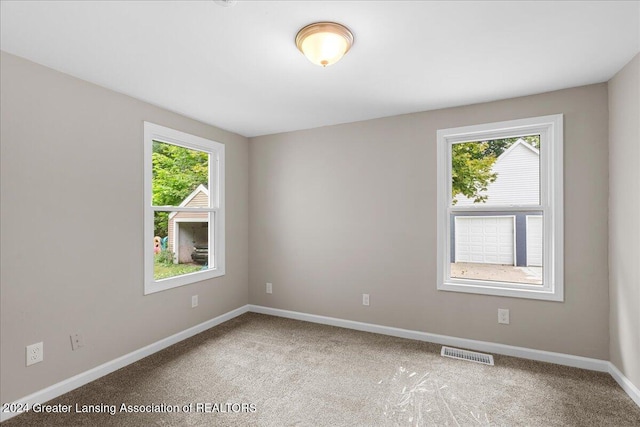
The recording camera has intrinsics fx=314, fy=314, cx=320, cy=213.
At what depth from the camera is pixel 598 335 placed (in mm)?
2568

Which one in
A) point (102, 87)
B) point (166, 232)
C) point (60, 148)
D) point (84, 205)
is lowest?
point (166, 232)

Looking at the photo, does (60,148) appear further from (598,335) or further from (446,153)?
(598,335)

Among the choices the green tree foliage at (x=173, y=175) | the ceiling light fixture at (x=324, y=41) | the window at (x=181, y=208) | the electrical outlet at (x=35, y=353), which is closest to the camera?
the ceiling light fixture at (x=324, y=41)

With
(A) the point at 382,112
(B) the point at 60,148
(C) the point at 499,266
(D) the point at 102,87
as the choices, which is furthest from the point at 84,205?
(C) the point at 499,266

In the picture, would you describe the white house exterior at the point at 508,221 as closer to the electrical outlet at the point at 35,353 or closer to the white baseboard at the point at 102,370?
the white baseboard at the point at 102,370

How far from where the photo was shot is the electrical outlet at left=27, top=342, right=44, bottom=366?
211 cm

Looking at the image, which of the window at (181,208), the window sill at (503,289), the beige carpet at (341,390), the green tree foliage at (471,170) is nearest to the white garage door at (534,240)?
the window sill at (503,289)

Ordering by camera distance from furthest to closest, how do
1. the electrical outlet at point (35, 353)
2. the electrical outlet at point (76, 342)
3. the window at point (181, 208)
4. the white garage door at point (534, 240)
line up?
the window at point (181, 208) < the white garage door at point (534, 240) < the electrical outlet at point (76, 342) < the electrical outlet at point (35, 353)

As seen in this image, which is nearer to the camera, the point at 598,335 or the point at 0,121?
the point at 0,121

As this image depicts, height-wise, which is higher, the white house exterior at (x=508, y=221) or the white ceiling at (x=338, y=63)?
the white ceiling at (x=338, y=63)

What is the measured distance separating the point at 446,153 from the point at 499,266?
1210 mm

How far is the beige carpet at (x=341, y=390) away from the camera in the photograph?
6.53 ft

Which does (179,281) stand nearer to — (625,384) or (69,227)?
(69,227)

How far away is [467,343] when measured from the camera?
3.00 metres
